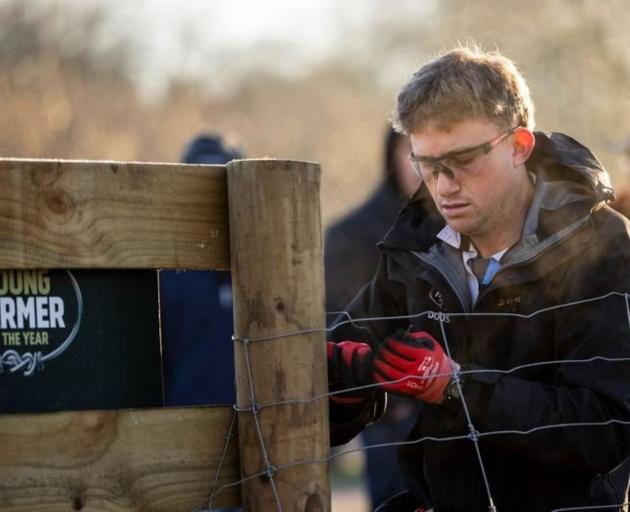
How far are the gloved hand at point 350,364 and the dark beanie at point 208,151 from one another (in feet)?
11.2

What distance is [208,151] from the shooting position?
23.2ft

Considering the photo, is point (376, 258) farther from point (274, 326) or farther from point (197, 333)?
point (274, 326)

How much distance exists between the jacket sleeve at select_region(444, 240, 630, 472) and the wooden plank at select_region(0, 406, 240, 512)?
64 centimetres

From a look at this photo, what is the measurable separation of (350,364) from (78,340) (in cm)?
68

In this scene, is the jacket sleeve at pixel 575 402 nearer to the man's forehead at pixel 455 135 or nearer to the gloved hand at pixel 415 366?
→ the gloved hand at pixel 415 366

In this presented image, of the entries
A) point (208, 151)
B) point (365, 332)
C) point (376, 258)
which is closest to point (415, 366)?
point (365, 332)

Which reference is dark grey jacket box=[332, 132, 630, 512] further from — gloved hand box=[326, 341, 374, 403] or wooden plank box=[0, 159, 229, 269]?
wooden plank box=[0, 159, 229, 269]

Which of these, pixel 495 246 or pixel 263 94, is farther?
pixel 263 94

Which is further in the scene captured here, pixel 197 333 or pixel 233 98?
pixel 233 98

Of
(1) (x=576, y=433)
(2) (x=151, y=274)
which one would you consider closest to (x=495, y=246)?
(1) (x=576, y=433)

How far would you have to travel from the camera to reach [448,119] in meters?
3.79

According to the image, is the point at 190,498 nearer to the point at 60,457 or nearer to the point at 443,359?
the point at 60,457

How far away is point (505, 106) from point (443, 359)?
0.80m

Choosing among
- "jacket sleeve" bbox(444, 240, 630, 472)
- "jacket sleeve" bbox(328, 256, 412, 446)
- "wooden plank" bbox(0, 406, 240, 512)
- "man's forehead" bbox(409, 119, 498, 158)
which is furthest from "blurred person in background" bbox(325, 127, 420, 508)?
"wooden plank" bbox(0, 406, 240, 512)
